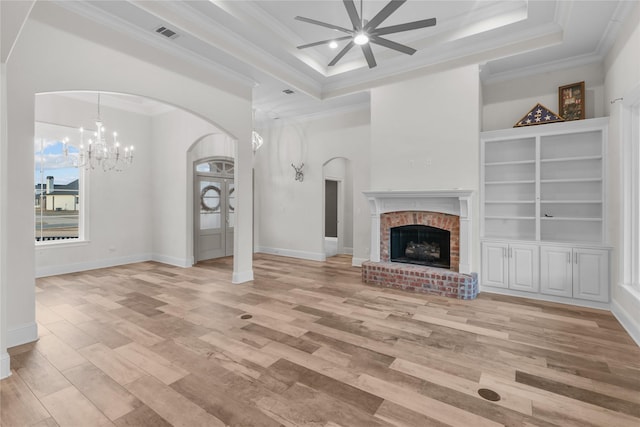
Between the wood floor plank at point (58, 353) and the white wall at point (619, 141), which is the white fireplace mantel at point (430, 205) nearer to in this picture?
the white wall at point (619, 141)

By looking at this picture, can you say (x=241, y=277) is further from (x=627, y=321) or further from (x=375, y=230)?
(x=627, y=321)

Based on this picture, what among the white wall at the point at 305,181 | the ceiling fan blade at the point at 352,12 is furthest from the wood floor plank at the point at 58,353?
the white wall at the point at 305,181

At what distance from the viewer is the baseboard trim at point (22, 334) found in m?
2.85

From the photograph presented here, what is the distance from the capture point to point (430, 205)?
5.01m

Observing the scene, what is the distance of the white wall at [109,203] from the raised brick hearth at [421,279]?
213 inches

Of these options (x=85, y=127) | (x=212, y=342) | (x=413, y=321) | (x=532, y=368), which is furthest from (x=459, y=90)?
(x=85, y=127)

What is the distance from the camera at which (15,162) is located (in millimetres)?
2852

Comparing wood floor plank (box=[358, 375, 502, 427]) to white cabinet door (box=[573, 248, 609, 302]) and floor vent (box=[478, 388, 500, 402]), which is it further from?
white cabinet door (box=[573, 248, 609, 302])

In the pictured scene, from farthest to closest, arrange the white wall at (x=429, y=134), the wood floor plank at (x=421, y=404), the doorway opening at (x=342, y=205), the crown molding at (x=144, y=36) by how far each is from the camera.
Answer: the doorway opening at (x=342, y=205), the white wall at (x=429, y=134), the crown molding at (x=144, y=36), the wood floor plank at (x=421, y=404)

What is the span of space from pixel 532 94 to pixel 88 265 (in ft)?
28.7

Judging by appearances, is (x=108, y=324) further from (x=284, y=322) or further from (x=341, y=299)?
(x=341, y=299)

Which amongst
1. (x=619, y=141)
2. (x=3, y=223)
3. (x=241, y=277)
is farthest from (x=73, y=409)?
(x=619, y=141)

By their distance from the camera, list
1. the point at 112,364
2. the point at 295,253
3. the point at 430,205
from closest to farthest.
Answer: the point at 112,364, the point at 430,205, the point at 295,253

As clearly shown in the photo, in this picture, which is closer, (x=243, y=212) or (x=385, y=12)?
(x=385, y=12)
